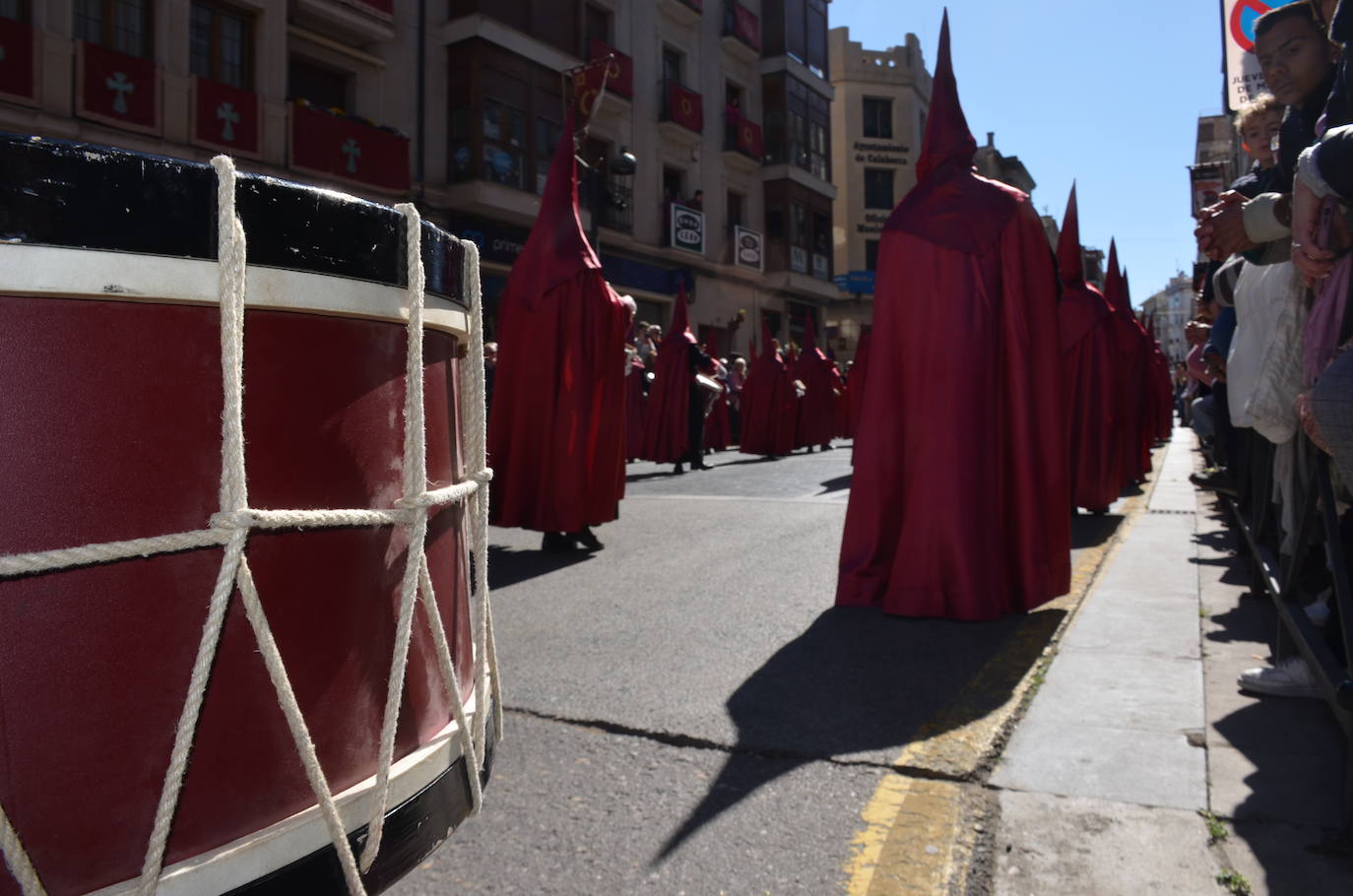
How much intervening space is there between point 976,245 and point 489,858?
2673 millimetres

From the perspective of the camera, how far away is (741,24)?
2548 centimetres

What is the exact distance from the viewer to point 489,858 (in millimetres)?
1802

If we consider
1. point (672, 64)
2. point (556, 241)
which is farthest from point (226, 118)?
point (672, 64)

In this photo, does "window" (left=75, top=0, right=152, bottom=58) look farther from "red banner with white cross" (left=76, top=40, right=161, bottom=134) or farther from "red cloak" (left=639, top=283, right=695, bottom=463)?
→ "red cloak" (left=639, top=283, right=695, bottom=463)

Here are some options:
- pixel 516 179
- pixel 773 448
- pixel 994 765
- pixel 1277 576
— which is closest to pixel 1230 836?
pixel 994 765

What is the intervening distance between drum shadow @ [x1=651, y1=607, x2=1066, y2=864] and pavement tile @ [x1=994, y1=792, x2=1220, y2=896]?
0.85ft

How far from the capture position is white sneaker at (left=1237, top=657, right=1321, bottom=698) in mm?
2506

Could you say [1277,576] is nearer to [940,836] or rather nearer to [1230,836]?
[1230,836]

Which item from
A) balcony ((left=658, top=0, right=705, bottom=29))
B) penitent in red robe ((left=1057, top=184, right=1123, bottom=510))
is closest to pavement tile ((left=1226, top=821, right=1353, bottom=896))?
penitent in red robe ((left=1057, top=184, right=1123, bottom=510))

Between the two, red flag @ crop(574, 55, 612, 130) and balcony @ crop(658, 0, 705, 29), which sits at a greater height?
balcony @ crop(658, 0, 705, 29)

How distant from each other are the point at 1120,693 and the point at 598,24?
843 inches

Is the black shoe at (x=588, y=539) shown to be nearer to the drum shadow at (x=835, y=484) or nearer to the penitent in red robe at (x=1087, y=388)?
the penitent in red robe at (x=1087, y=388)

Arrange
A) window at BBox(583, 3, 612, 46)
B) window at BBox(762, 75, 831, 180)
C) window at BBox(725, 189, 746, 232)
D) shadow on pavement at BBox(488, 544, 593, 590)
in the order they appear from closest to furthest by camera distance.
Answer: shadow on pavement at BBox(488, 544, 593, 590) → window at BBox(583, 3, 612, 46) → window at BBox(725, 189, 746, 232) → window at BBox(762, 75, 831, 180)

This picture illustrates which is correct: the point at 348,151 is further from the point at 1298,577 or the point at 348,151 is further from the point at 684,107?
the point at 1298,577
